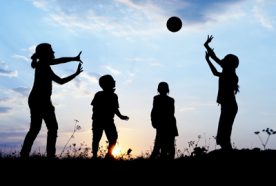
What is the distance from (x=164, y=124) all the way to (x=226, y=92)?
2153 mm

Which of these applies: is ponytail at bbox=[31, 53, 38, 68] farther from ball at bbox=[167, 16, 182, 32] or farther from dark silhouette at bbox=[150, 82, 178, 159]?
ball at bbox=[167, 16, 182, 32]

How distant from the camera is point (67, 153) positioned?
9727mm

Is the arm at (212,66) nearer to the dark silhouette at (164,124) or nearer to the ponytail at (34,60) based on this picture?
the dark silhouette at (164,124)

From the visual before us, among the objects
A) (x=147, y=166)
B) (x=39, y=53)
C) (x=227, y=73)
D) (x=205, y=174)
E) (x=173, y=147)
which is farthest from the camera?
(x=173, y=147)

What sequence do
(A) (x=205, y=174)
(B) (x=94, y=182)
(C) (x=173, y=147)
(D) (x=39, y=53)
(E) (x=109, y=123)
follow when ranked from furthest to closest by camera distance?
(C) (x=173, y=147) → (E) (x=109, y=123) → (D) (x=39, y=53) → (A) (x=205, y=174) → (B) (x=94, y=182)

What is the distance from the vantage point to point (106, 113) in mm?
10297

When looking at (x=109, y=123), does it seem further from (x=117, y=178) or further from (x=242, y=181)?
(x=242, y=181)

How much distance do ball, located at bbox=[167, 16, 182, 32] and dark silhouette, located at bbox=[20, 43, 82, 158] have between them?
12.4ft

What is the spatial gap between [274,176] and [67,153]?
4.89 m

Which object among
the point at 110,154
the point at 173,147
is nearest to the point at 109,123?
the point at 110,154

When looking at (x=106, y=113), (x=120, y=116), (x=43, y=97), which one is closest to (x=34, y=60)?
(x=43, y=97)

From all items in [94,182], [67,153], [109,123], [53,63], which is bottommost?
[94,182]

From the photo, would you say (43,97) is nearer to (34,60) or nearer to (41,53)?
(34,60)

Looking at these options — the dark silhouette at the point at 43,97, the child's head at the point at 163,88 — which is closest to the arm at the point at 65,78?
the dark silhouette at the point at 43,97
